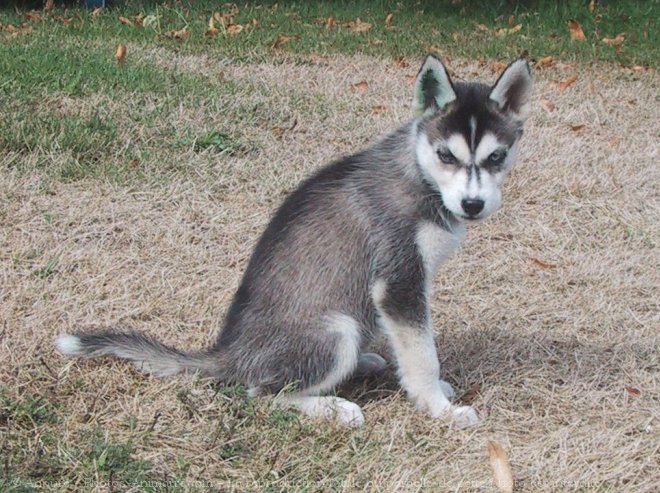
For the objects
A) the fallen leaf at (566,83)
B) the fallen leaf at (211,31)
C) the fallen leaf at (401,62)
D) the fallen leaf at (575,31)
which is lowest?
the fallen leaf at (211,31)

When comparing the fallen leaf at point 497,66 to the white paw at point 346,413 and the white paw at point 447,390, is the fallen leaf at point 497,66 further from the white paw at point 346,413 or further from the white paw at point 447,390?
the white paw at point 346,413

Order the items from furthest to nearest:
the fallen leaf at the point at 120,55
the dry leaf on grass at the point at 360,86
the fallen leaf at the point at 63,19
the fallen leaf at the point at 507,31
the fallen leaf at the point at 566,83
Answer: the fallen leaf at the point at 507,31 < the fallen leaf at the point at 63,19 < the fallen leaf at the point at 566,83 < the dry leaf on grass at the point at 360,86 < the fallen leaf at the point at 120,55

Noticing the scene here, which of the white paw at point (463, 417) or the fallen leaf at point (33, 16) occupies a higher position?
the white paw at point (463, 417)

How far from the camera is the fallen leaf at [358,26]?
1091cm

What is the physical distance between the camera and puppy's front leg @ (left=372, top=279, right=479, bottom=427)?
372 cm

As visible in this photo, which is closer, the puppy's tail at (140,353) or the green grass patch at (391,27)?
the puppy's tail at (140,353)

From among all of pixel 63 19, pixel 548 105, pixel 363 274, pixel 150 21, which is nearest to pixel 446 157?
pixel 363 274

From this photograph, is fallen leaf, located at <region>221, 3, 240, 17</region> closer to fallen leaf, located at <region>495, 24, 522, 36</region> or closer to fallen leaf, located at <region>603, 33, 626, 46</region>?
fallen leaf, located at <region>495, 24, 522, 36</region>

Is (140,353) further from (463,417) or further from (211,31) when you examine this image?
(211,31)

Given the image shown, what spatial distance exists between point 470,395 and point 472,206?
41.1 inches

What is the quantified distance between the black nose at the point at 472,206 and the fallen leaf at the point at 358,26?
301 inches

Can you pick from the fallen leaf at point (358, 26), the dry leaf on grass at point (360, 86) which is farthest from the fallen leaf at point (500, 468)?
the fallen leaf at point (358, 26)

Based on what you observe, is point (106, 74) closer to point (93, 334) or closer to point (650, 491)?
point (93, 334)

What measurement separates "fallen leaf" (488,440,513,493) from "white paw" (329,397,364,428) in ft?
1.74
